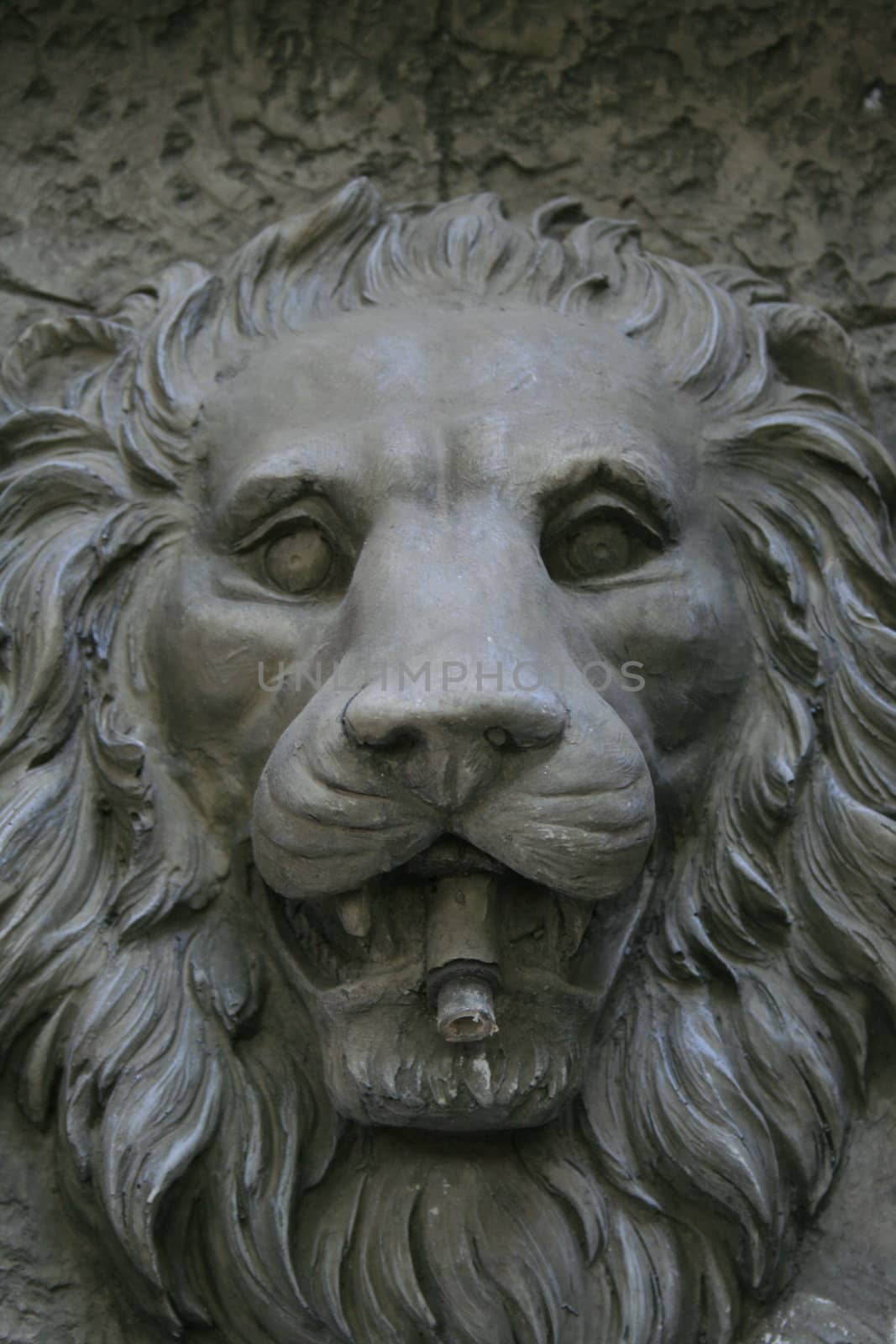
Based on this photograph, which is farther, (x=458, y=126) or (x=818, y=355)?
(x=458, y=126)

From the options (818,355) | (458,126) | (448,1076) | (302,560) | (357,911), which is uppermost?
(458,126)

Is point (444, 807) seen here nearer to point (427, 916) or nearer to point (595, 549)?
point (427, 916)


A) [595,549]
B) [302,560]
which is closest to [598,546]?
[595,549]

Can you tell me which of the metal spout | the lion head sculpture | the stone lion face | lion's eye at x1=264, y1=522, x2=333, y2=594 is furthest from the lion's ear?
the metal spout

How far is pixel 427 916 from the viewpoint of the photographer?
1.33 meters

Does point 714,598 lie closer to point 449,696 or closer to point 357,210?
Answer: point 449,696

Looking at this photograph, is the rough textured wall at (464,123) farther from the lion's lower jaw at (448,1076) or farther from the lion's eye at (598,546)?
the lion's lower jaw at (448,1076)

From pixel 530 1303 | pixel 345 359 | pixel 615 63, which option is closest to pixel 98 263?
pixel 345 359

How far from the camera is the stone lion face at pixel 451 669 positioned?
1.27m

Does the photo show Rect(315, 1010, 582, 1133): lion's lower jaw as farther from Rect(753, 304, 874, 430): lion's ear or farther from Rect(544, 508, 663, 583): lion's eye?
Rect(753, 304, 874, 430): lion's ear

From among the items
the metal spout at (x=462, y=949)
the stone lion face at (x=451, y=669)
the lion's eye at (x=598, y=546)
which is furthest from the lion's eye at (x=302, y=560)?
the metal spout at (x=462, y=949)

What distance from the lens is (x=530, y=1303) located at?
1.34 metres

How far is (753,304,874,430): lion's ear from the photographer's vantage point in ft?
5.44

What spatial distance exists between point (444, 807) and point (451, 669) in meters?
0.10
